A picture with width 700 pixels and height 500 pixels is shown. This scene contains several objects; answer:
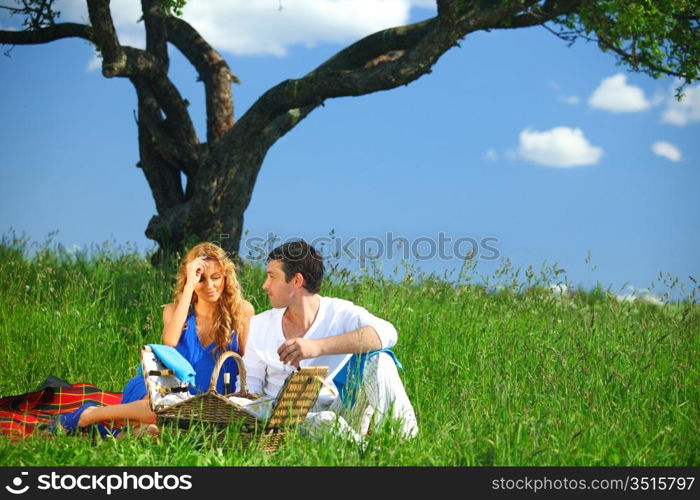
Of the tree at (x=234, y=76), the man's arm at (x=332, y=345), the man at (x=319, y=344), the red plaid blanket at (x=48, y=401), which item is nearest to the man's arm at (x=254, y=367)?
the man at (x=319, y=344)

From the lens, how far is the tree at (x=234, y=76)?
8555 millimetres

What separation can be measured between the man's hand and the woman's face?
135 cm

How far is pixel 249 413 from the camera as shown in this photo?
420 cm

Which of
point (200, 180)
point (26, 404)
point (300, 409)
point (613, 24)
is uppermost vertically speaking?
point (613, 24)

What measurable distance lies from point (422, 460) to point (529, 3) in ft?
22.7

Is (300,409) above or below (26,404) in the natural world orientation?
above

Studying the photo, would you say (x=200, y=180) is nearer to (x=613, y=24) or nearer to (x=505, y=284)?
(x=505, y=284)

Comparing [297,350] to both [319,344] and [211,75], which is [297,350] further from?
[211,75]

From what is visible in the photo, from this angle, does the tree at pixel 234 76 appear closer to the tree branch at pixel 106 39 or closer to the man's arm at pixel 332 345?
the tree branch at pixel 106 39

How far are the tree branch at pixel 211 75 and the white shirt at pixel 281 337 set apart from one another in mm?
6205

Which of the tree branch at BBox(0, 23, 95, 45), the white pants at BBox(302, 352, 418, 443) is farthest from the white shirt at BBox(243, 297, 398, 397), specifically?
the tree branch at BBox(0, 23, 95, 45)

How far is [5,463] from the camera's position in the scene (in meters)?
4.25

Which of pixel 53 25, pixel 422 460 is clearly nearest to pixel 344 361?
pixel 422 460

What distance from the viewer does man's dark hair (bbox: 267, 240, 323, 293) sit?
4465 mm
